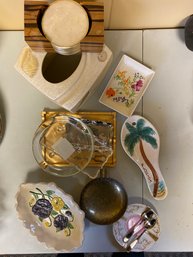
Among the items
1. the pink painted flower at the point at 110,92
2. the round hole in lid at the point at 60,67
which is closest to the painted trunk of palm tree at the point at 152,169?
the pink painted flower at the point at 110,92

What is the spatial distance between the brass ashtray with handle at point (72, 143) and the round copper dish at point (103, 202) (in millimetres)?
52

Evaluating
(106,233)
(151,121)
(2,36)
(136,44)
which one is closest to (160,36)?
(136,44)

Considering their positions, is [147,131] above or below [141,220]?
above

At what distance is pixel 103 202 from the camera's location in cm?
73

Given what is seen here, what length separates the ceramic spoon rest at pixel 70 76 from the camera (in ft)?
2.26

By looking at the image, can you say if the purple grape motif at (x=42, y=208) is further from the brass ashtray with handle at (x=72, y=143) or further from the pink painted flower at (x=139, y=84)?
the pink painted flower at (x=139, y=84)

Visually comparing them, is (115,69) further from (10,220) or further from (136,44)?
(10,220)

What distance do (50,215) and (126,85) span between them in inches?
13.7

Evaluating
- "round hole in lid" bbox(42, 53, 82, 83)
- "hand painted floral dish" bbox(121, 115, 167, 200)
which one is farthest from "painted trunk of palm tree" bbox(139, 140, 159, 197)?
"round hole in lid" bbox(42, 53, 82, 83)

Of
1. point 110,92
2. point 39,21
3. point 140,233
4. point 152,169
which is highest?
point 39,21

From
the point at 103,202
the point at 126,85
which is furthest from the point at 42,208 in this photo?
the point at 126,85

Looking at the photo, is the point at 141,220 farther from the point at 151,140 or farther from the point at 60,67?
the point at 60,67

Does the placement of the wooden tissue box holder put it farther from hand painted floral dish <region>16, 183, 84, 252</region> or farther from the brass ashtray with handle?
hand painted floral dish <region>16, 183, 84, 252</region>

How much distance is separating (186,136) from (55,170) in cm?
32
